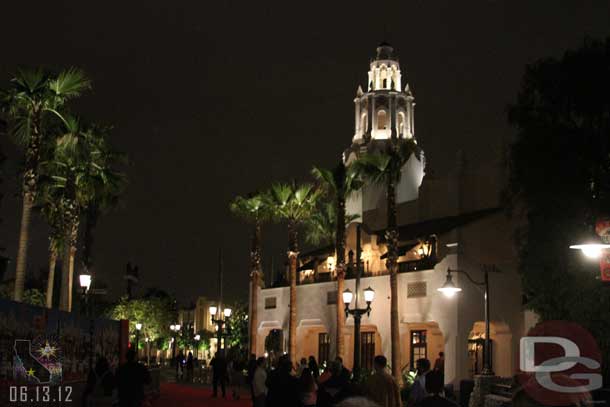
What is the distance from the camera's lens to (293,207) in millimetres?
48688

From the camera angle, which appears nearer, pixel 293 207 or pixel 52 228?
pixel 52 228

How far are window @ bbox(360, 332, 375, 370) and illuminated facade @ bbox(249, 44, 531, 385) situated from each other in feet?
0.18

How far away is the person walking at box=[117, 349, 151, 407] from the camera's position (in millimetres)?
15469

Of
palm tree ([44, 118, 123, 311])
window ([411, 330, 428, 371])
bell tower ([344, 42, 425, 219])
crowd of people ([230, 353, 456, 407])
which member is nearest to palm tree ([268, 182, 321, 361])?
window ([411, 330, 428, 371])

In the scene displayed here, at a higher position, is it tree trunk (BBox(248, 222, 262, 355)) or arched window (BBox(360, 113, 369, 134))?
arched window (BBox(360, 113, 369, 134))

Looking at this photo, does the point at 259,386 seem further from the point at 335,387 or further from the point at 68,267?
the point at 68,267

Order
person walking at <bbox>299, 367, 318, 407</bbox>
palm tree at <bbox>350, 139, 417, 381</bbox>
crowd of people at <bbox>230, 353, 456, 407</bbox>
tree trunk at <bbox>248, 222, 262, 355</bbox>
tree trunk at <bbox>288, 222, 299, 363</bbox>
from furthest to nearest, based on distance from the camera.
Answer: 1. tree trunk at <bbox>248, 222, 262, 355</bbox>
2. tree trunk at <bbox>288, 222, 299, 363</bbox>
3. palm tree at <bbox>350, 139, 417, 381</bbox>
4. person walking at <bbox>299, 367, 318, 407</bbox>
5. crowd of people at <bbox>230, 353, 456, 407</bbox>

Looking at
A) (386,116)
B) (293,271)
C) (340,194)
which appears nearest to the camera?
(340,194)

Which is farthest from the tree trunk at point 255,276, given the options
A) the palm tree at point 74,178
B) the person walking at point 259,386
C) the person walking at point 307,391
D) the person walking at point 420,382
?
the person walking at point 307,391

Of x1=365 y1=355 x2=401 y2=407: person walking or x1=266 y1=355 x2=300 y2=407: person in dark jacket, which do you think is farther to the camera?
x1=266 y1=355 x2=300 y2=407: person in dark jacket

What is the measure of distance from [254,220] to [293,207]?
3.46m

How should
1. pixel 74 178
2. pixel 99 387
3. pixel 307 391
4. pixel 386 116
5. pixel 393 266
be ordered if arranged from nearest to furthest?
pixel 307 391 → pixel 99 387 → pixel 74 178 → pixel 393 266 → pixel 386 116

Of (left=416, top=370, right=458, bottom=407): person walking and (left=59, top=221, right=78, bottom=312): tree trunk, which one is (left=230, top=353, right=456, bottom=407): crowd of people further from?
(left=59, top=221, right=78, bottom=312): tree trunk

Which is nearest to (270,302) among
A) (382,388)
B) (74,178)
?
(74,178)
